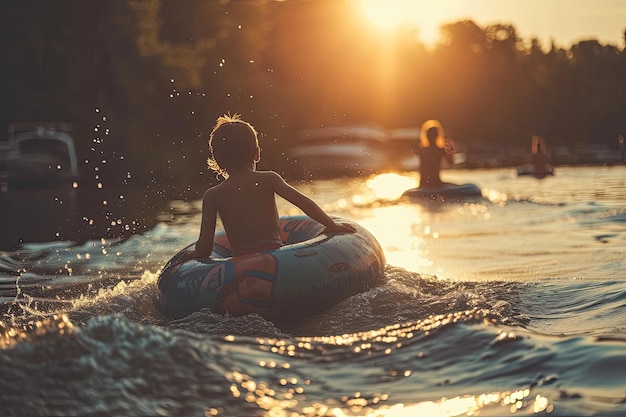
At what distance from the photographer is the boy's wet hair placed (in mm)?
7273

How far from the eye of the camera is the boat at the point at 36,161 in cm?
3080

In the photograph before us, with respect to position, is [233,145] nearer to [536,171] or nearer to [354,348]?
[354,348]

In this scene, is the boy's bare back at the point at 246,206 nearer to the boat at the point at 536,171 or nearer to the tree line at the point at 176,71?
the boat at the point at 536,171

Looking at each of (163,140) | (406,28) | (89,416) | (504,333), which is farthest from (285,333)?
(406,28)

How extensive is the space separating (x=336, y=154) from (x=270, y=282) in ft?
118

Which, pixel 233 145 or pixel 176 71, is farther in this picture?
pixel 176 71

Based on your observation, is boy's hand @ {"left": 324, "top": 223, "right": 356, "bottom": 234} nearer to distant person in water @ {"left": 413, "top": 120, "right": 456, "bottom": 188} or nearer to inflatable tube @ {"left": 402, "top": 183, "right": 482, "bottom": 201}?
inflatable tube @ {"left": 402, "top": 183, "right": 482, "bottom": 201}

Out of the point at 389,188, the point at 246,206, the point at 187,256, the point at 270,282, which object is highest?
the point at 246,206

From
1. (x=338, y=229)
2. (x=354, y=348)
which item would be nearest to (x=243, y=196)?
(x=338, y=229)

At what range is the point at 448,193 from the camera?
723 inches

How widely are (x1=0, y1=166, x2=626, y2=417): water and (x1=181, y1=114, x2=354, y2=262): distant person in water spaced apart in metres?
0.73

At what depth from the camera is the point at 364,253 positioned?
799 centimetres

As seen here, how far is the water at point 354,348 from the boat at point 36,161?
67.2 ft

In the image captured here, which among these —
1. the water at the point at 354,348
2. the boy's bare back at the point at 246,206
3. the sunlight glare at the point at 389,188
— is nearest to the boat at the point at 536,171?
the sunlight glare at the point at 389,188
